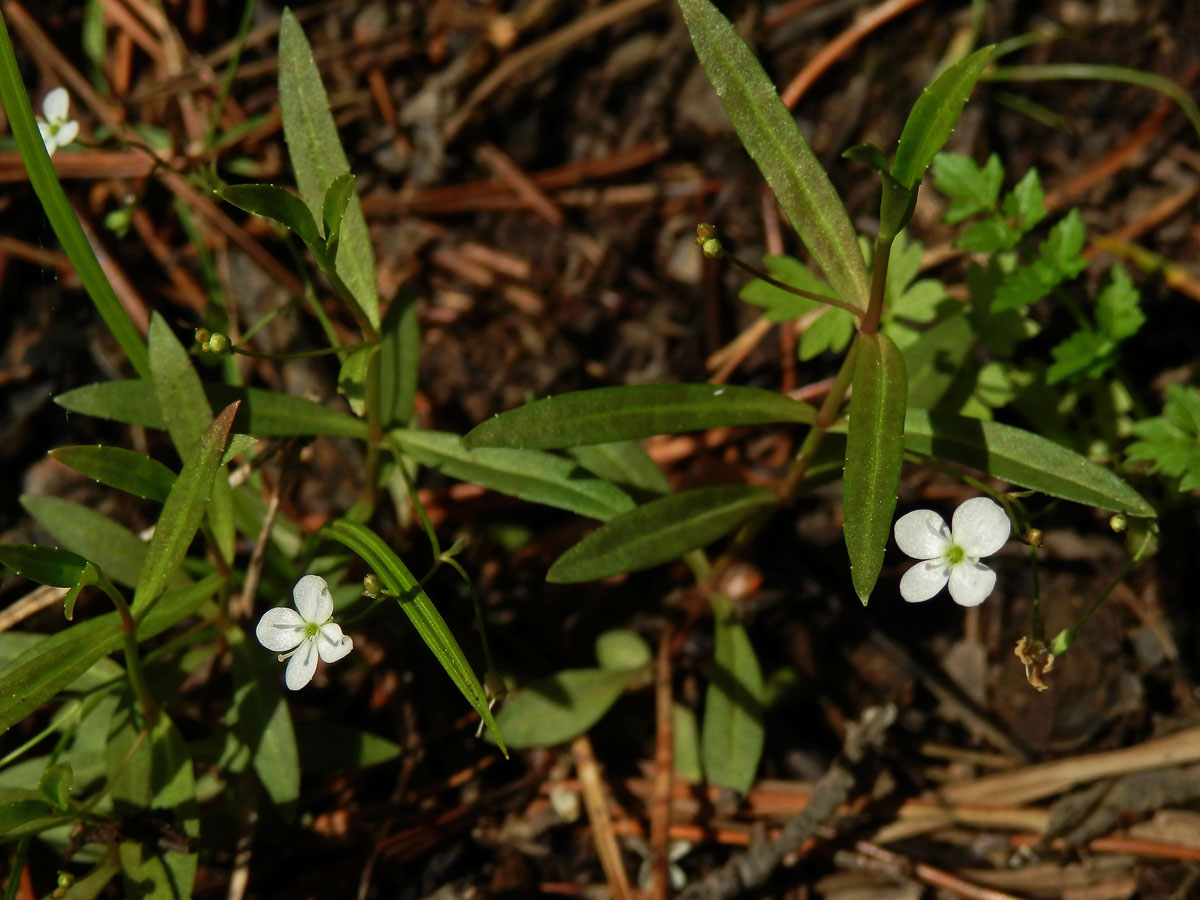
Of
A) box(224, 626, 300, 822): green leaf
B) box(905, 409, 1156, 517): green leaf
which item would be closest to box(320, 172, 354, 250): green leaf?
box(224, 626, 300, 822): green leaf

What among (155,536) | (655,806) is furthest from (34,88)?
(655,806)

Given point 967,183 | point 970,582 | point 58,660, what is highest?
point 58,660

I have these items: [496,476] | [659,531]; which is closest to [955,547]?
[659,531]

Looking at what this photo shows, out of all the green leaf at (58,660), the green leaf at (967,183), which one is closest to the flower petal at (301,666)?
the green leaf at (58,660)

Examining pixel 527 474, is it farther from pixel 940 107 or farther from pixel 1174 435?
pixel 1174 435

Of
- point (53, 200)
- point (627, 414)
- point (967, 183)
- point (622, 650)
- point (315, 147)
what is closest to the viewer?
point (627, 414)

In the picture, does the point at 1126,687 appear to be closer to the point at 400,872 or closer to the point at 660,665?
the point at 660,665
